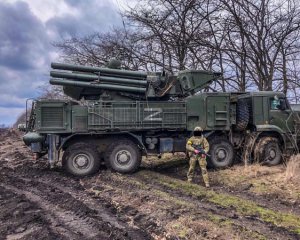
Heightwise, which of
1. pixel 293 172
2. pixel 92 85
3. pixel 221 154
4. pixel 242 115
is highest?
pixel 92 85

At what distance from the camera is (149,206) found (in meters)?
9.69

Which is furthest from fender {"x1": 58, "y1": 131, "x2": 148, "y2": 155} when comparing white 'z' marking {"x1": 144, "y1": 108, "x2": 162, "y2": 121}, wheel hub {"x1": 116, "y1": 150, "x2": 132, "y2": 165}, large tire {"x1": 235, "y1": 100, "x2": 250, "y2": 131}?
large tire {"x1": 235, "y1": 100, "x2": 250, "y2": 131}

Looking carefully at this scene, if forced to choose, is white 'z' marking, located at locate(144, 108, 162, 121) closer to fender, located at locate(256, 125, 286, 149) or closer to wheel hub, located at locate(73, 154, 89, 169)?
wheel hub, located at locate(73, 154, 89, 169)

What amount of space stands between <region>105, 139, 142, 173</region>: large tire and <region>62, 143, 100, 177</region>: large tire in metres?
0.40

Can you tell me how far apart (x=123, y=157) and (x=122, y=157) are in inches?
1.2

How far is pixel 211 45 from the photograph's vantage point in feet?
74.5

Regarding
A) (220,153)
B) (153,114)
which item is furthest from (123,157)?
(220,153)

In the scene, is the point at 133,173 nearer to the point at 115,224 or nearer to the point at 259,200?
the point at 259,200

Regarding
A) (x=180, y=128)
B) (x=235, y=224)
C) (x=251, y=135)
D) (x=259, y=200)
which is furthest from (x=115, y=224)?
(x=251, y=135)

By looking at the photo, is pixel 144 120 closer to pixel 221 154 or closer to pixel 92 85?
pixel 92 85

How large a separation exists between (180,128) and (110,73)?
277cm

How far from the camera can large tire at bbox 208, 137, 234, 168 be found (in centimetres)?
1568

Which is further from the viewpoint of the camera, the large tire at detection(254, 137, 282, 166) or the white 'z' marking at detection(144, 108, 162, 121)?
the large tire at detection(254, 137, 282, 166)

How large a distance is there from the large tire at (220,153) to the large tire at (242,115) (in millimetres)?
715
